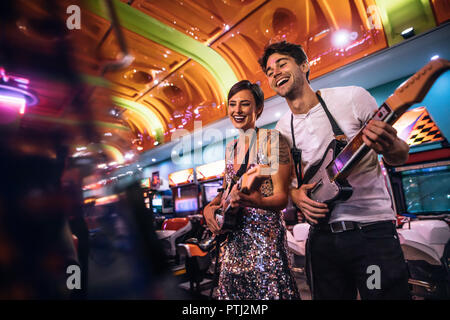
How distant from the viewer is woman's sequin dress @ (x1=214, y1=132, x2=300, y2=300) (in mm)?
1091

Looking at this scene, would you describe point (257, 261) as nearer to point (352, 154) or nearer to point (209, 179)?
point (352, 154)

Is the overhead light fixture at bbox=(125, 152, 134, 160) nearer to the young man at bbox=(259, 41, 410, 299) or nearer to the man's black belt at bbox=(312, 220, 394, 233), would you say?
the young man at bbox=(259, 41, 410, 299)

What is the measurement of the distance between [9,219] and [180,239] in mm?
5301

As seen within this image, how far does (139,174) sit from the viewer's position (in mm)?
632

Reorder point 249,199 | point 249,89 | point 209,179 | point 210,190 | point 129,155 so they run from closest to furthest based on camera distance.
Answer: point 129,155 < point 249,199 < point 249,89 < point 209,179 < point 210,190

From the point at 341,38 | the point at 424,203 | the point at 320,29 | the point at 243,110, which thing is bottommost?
the point at 424,203

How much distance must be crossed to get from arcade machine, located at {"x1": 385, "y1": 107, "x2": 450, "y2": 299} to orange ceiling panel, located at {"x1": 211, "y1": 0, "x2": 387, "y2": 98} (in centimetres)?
156

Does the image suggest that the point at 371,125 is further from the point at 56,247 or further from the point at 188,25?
the point at 188,25

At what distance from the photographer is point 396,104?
93cm

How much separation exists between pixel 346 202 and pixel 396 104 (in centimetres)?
57

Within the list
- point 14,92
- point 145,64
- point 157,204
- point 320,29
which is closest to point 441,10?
point 320,29

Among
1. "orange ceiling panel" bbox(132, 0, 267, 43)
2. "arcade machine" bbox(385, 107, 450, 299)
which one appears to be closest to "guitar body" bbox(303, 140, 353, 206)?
"arcade machine" bbox(385, 107, 450, 299)

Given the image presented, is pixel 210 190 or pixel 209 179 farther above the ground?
pixel 209 179

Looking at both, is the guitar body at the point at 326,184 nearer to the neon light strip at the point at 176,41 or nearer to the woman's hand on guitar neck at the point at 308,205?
the woman's hand on guitar neck at the point at 308,205
